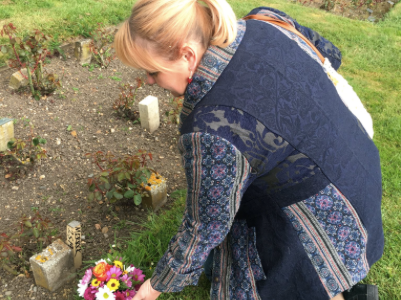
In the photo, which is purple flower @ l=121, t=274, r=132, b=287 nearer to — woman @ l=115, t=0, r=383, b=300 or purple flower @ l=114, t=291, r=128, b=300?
purple flower @ l=114, t=291, r=128, b=300

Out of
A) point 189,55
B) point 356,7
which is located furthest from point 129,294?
point 356,7

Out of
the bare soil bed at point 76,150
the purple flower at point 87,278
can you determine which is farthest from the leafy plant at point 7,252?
the purple flower at point 87,278

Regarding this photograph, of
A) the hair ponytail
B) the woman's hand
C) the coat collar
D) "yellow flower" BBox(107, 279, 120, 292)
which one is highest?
the hair ponytail

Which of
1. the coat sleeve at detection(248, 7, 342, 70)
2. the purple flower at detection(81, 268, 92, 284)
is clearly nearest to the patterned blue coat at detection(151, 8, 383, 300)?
the coat sleeve at detection(248, 7, 342, 70)

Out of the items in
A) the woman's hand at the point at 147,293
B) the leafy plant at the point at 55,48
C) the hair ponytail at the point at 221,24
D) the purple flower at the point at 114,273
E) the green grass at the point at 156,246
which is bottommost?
the leafy plant at the point at 55,48

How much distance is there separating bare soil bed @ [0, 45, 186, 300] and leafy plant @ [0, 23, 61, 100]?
12cm

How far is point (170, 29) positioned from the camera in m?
1.31

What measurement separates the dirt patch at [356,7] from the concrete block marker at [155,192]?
5894 mm

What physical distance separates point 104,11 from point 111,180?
3253 millimetres

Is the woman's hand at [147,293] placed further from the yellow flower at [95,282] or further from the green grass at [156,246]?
the green grass at [156,246]

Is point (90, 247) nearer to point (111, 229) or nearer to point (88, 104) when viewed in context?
point (111, 229)

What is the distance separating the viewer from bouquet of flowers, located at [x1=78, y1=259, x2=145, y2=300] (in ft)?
6.09

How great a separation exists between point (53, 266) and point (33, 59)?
6.83 ft

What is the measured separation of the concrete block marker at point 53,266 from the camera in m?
2.07
